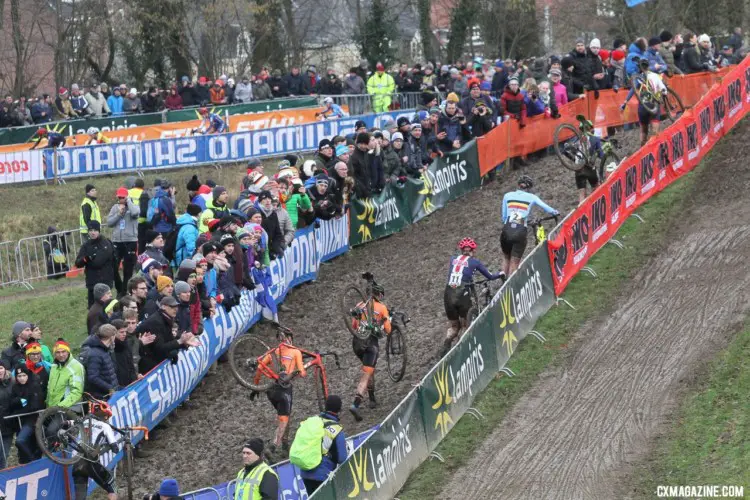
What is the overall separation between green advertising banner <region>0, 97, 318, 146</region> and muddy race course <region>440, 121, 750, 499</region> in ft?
55.8

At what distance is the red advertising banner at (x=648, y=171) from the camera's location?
67.6 feet

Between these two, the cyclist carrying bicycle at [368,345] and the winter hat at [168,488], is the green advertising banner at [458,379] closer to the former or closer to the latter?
the cyclist carrying bicycle at [368,345]

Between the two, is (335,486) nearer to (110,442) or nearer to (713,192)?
(110,442)

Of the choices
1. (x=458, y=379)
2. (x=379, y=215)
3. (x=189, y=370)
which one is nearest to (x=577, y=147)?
(x=379, y=215)

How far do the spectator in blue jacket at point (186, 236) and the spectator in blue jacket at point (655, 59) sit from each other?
41.6 ft

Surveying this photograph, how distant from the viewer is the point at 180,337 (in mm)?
16375

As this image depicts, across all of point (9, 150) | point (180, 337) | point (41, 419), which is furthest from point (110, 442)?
point (9, 150)

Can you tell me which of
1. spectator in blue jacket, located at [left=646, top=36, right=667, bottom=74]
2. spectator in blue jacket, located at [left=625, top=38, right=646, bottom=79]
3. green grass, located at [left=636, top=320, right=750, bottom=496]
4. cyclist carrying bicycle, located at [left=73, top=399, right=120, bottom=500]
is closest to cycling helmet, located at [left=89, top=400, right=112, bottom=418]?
cyclist carrying bicycle, located at [left=73, top=399, right=120, bottom=500]

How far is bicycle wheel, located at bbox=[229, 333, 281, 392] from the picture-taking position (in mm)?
15250

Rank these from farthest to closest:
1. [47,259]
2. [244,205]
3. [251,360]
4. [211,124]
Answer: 1. [211,124]
2. [47,259]
3. [244,205]
4. [251,360]

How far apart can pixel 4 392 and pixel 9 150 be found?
63.6ft

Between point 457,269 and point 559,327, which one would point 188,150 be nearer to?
point 559,327

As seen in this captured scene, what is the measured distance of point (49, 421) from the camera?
13906 mm

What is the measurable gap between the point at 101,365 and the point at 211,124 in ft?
67.7
